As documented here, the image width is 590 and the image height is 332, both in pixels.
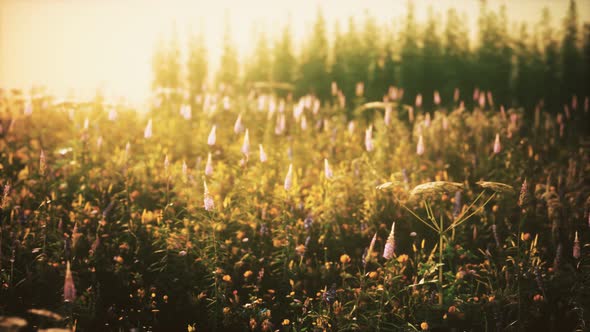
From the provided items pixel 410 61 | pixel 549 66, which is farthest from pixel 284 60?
pixel 549 66

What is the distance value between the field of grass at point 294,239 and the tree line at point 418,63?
7.68 m

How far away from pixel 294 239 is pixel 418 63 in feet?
38.9

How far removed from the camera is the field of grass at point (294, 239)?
11.4ft

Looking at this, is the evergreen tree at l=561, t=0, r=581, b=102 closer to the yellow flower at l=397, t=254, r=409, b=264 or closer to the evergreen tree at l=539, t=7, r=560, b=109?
the evergreen tree at l=539, t=7, r=560, b=109

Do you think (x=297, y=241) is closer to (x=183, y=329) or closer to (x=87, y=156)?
(x=183, y=329)

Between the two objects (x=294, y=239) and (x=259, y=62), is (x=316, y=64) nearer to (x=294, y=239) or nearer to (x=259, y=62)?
(x=259, y=62)

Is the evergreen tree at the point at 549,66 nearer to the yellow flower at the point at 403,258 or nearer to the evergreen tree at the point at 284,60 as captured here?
the evergreen tree at the point at 284,60

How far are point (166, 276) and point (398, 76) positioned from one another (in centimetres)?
1163

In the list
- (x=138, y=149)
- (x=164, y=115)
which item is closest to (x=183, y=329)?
(x=138, y=149)

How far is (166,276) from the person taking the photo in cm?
390

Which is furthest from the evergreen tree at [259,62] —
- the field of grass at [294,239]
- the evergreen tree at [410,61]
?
the field of grass at [294,239]

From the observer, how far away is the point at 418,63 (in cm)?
1448

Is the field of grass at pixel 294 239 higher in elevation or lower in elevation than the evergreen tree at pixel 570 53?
lower

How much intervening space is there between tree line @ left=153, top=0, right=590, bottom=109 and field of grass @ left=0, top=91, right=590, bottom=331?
7.68m
